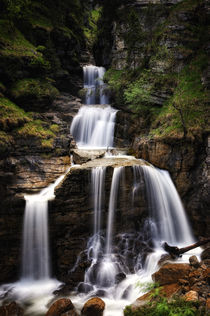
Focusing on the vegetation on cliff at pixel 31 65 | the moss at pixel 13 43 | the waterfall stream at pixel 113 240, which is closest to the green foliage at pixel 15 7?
the vegetation on cliff at pixel 31 65

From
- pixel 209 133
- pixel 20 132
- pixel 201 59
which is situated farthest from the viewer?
pixel 201 59

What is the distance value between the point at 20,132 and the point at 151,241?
31.0 feet

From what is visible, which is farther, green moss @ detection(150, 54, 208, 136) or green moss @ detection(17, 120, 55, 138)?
green moss @ detection(17, 120, 55, 138)

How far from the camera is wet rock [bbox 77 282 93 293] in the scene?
8094 mm

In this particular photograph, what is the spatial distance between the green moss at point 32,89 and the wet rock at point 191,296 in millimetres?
13548

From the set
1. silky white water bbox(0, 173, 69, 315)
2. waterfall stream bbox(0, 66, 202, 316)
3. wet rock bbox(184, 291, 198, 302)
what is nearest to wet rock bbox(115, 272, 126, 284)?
waterfall stream bbox(0, 66, 202, 316)

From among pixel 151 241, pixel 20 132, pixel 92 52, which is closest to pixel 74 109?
pixel 20 132

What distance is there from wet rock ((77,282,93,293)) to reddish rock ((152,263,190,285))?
283 centimetres

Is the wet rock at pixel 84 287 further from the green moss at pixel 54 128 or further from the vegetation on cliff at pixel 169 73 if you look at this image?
the green moss at pixel 54 128

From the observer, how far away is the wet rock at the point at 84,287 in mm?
8094

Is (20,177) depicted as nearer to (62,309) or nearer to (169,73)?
(62,309)

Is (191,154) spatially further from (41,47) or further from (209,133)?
(41,47)

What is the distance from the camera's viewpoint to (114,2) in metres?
24.2

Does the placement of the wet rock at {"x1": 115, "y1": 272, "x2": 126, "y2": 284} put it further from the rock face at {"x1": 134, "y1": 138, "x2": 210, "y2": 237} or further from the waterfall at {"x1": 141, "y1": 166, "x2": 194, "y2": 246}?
the rock face at {"x1": 134, "y1": 138, "x2": 210, "y2": 237}
